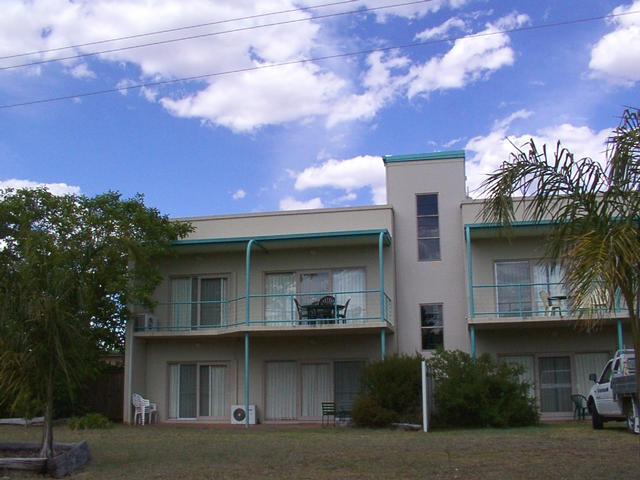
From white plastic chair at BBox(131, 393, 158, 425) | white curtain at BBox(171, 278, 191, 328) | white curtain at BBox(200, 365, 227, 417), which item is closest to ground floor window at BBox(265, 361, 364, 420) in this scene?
white curtain at BBox(200, 365, 227, 417)

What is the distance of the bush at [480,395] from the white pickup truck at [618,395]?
6.10 feet

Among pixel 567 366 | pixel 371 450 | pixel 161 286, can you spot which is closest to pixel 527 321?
pixel 567 366

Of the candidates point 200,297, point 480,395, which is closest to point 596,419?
point 480,395

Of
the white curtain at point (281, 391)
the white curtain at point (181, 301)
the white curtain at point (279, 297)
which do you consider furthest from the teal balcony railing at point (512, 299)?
the white curtain at point (181, 301)

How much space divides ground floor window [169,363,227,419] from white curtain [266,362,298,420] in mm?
1417

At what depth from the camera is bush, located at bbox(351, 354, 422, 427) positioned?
18.4 m

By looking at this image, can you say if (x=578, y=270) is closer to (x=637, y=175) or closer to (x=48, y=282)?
(x=637, y=175)

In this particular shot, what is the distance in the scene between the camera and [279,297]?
23.0 meters

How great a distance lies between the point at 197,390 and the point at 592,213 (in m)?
17.1

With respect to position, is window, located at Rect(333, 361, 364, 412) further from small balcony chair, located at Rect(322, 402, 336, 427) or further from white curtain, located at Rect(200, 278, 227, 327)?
white curtain, located at Rect(200, 278, 227, 327)

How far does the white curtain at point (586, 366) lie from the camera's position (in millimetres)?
20922

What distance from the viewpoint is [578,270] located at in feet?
23.5

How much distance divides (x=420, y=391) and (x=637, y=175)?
11.6 m

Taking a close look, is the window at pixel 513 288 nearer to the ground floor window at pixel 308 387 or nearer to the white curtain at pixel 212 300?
the ground floor window at pixel 308 387
